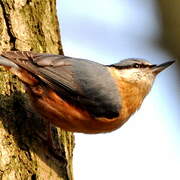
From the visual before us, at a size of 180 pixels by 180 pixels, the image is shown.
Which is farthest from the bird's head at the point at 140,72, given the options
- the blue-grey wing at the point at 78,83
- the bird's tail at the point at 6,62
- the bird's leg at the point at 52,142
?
the bird's tail at the point at 6,62

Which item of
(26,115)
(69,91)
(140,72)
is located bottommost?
(26,115)

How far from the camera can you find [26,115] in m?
3.96

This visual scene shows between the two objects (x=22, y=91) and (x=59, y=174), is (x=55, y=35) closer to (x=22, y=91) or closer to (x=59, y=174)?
(x=22, y=91)

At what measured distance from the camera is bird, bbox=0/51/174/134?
4055 millimetres

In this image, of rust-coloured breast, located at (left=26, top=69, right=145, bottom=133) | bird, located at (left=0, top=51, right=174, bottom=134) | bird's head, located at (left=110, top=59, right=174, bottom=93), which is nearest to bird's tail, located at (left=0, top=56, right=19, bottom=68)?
bird, located at (left=0, top=51, right=174, bottom=134)

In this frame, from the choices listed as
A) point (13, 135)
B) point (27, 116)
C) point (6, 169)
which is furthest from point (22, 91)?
point (6, 169)

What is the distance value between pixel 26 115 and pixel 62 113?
355mm

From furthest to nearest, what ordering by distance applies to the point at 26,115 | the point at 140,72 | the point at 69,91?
1. the point at 140,72
2. the point at 69,91
3. the point at 26,115

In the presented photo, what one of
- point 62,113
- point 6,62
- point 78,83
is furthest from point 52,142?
point 6,62

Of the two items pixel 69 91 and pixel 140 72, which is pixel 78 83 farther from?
pixel 140 72

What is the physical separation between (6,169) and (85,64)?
1293mm

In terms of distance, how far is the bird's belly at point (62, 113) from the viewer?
13.6 ft

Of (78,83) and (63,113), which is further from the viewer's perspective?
(78,83)

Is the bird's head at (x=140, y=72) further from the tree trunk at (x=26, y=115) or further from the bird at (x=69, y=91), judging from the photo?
the tree trunk at (x=26, y=115)
